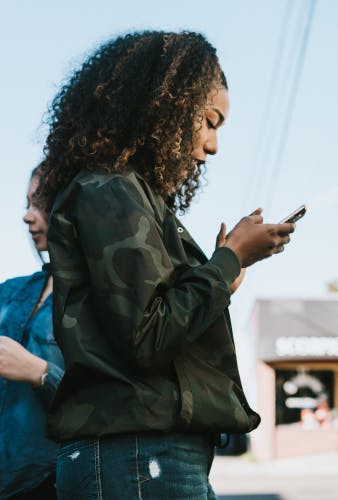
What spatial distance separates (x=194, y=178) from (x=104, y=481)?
41.2 inches

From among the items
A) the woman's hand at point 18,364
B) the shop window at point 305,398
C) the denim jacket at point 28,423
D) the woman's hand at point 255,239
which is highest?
the woman's hand at point 255,239

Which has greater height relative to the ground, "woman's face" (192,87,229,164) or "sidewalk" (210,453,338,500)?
"woman's face" (192,87,229,164)

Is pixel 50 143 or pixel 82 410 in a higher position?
pixel 50 143

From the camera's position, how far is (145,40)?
2271mm

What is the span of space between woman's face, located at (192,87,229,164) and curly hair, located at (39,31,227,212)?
0.03m

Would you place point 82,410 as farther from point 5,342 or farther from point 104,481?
point 5,342

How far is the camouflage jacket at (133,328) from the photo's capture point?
1798mm

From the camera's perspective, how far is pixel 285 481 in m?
14.4

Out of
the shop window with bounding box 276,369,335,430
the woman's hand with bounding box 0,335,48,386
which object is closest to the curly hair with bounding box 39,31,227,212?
the woman's hand with bounding box 0,335,48,386

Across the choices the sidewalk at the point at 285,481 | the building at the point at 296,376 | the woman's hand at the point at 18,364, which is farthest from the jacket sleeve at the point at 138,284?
the building at the point at 296,376

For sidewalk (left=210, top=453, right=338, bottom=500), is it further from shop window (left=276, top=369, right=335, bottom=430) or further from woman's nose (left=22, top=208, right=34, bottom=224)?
woman's nose (left=22, top=208, right=34, bottom=224)

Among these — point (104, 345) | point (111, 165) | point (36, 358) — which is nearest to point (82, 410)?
point (104, 345)

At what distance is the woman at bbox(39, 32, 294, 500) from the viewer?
1.80 metres

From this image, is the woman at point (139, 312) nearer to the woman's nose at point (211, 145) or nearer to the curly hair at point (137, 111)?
the curly hair at point (137, 111)
